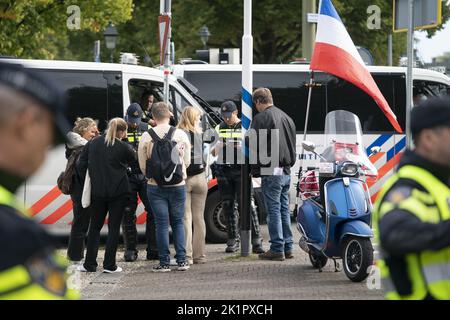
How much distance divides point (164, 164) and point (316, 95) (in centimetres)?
605

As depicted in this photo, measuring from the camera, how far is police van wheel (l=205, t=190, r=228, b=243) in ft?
44.2

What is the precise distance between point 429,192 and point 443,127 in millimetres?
224

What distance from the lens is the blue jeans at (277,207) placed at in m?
11.4

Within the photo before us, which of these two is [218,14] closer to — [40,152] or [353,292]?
[353,292]

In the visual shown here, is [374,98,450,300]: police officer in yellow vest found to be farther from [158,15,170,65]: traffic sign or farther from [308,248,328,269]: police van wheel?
[158,15,170,65]: traffic sign

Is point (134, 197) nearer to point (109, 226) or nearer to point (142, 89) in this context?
point (109, 226)

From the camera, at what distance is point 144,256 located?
12.3 m

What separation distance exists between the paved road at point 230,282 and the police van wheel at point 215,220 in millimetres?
1619

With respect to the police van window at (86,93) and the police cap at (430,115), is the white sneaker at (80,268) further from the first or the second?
the police cap at (430,115)

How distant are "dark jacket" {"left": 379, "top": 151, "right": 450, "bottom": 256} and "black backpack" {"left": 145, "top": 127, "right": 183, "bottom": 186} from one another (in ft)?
23.2

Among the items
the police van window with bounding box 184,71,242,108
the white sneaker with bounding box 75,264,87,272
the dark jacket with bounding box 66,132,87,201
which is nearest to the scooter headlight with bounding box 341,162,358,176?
the dark jacket with bounding box 66,132,87,201

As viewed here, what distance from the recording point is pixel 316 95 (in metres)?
16.1

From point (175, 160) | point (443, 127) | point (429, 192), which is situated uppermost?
point (443, 127)
